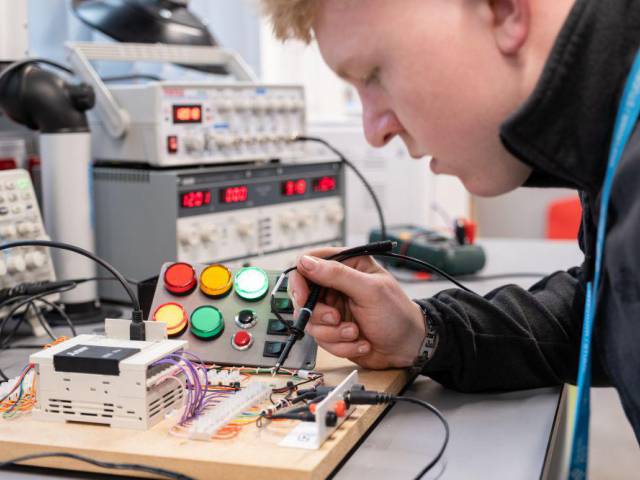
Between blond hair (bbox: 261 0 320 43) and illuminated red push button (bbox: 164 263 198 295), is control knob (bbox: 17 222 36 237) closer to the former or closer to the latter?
illuminated red push button (bbox: 164 263 198 295)

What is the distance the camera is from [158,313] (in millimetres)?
1084

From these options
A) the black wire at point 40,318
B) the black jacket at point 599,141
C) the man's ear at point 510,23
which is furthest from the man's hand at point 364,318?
the black wire at point 40,318

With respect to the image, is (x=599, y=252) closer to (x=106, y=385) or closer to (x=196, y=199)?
(x=106, y=385)

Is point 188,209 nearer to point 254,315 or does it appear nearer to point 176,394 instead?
point 254,315

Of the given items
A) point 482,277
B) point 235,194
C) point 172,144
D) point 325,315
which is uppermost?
point 172,144

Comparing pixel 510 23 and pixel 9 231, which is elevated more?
pixel 510 23

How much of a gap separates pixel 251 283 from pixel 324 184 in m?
0.85

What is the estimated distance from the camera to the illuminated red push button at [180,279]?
110cm

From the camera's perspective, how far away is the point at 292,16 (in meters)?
0.79

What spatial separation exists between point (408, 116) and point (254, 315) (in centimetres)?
41

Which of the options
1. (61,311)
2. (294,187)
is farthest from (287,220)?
(61,311)

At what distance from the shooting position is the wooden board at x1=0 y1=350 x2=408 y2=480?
0.74 metres

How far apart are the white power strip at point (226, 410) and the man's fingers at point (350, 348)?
0.37ft

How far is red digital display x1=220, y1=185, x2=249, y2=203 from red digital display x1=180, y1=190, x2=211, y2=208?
0.16ft
